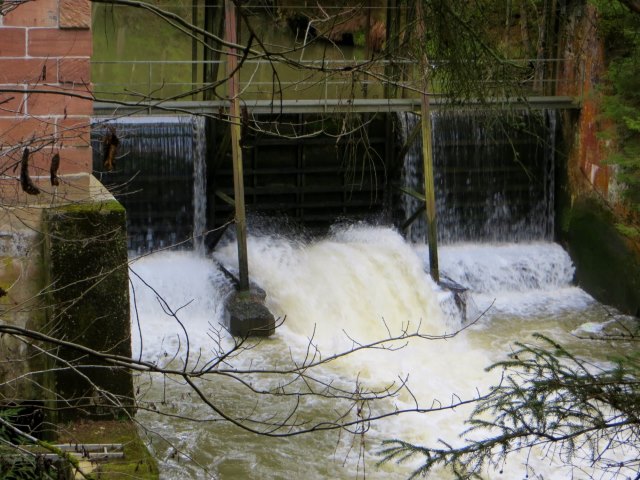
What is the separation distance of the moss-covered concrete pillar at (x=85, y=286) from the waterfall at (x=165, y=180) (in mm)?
7350

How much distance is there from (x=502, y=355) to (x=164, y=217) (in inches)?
164

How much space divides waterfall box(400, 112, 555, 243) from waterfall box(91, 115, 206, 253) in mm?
2607

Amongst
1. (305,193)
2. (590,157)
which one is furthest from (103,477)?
(590,157)

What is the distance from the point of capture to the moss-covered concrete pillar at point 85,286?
Answer: 4.19m

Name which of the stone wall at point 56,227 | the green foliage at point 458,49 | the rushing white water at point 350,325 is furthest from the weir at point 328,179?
the green foliage at point 458,49

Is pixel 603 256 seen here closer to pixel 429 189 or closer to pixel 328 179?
pixel 429 189

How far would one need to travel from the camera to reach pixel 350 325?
1091cm

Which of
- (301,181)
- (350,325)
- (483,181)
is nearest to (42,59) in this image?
(350,325)

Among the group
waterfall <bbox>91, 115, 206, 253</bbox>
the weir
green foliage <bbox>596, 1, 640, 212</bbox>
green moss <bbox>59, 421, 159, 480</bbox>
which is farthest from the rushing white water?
green moss <bbox>59, 421, 159, 480</bbox>

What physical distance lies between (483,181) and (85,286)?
31.6 feet

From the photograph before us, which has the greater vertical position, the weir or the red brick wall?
the red brick wall

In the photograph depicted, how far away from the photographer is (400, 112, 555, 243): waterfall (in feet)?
43.0

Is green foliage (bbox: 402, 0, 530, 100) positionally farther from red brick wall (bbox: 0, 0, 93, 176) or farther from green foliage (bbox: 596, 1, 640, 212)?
green foliage (bbox: 596, 1, 640, 212)

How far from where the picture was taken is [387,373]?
30.9ft
